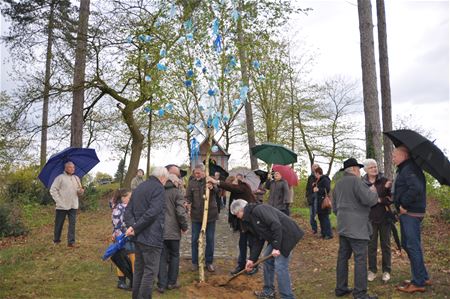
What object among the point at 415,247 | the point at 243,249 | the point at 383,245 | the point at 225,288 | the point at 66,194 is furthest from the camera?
the point at 66,194

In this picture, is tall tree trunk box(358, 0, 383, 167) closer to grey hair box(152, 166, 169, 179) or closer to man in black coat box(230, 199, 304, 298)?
man in black coat box(230, 199, 304, 298)

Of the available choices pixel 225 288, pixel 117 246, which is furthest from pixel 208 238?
pixel 117 246

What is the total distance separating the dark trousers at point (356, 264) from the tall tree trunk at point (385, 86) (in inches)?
245

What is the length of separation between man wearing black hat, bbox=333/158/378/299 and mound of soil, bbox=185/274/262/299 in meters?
1.52

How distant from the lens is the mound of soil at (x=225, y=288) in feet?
23.6

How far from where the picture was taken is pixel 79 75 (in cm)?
1717

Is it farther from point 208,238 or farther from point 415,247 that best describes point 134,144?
point 415,247

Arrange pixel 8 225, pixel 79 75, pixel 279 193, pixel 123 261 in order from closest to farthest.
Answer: pixel 123 261
pixel 279 193
pixel 8 225
pixel 79 75

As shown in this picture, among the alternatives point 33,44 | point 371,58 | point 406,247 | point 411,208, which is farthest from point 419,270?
point 33,44

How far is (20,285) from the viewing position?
7297 mm

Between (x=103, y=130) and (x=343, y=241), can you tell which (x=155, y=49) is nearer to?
(x=343, y=241)

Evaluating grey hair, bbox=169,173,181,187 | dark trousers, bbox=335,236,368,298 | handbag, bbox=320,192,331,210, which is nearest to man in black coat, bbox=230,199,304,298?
dark trousers, bbox=335,236,368,298

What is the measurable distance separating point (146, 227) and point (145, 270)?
1.86 ft

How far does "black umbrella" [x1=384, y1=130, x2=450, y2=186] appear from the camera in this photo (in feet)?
20.1
